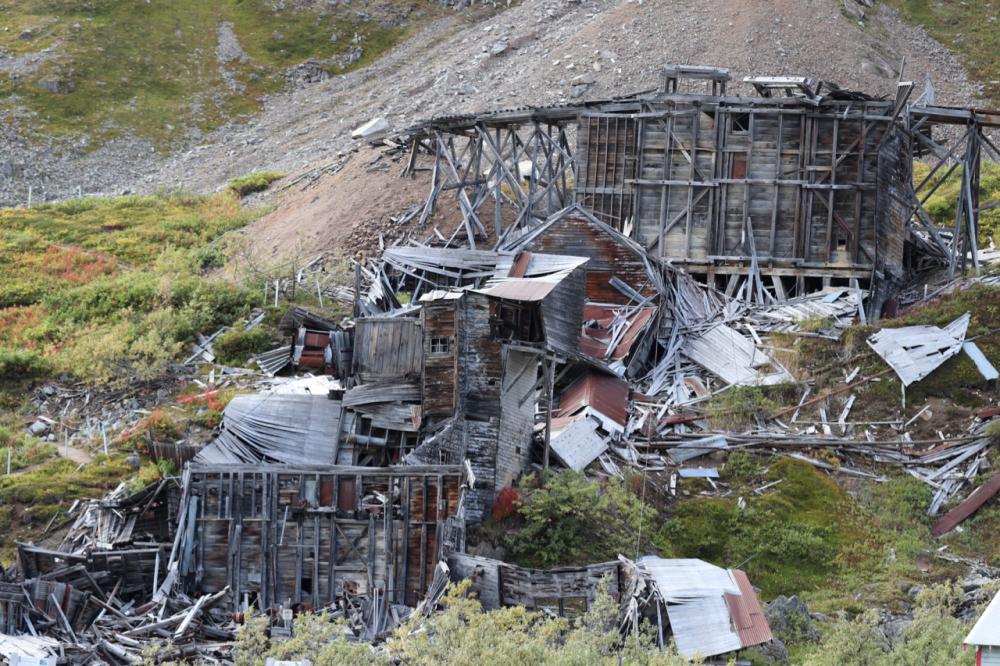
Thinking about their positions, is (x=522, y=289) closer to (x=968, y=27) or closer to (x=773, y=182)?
(x=773, y=182)

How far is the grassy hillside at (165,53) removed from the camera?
79.8 metres

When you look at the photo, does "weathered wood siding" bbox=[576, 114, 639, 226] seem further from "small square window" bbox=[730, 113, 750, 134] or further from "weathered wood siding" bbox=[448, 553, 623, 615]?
"weathered wood siding" bbox=[448, 553, 623, 615]

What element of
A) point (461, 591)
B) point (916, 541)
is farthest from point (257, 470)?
→ point (916, 541)

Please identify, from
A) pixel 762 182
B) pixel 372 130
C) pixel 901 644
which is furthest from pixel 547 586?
pixel 372 130

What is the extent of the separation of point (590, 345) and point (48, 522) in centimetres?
1305

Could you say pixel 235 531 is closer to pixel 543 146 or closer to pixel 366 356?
pixel 366 356

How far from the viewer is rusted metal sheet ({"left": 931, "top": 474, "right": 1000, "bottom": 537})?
30891 mm

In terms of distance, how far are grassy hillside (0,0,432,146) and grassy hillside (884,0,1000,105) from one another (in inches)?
1118

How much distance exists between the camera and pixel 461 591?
24.3m

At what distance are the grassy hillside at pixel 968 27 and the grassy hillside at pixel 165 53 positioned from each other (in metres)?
28.4

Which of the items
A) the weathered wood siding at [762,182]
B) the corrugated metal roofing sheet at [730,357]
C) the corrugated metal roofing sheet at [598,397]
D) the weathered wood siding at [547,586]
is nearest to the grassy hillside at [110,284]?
the corrugated metal roofing sheet at [598,397]

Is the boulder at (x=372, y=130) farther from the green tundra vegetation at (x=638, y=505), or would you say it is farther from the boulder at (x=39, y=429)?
the boulder at (x=39, y=429)

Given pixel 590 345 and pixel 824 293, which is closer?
pixel 590 345

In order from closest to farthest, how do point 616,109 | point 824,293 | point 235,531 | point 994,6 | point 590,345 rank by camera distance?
point 235,531 < point 590,345 < point 824,293 < point 616,109 < point 994,6
